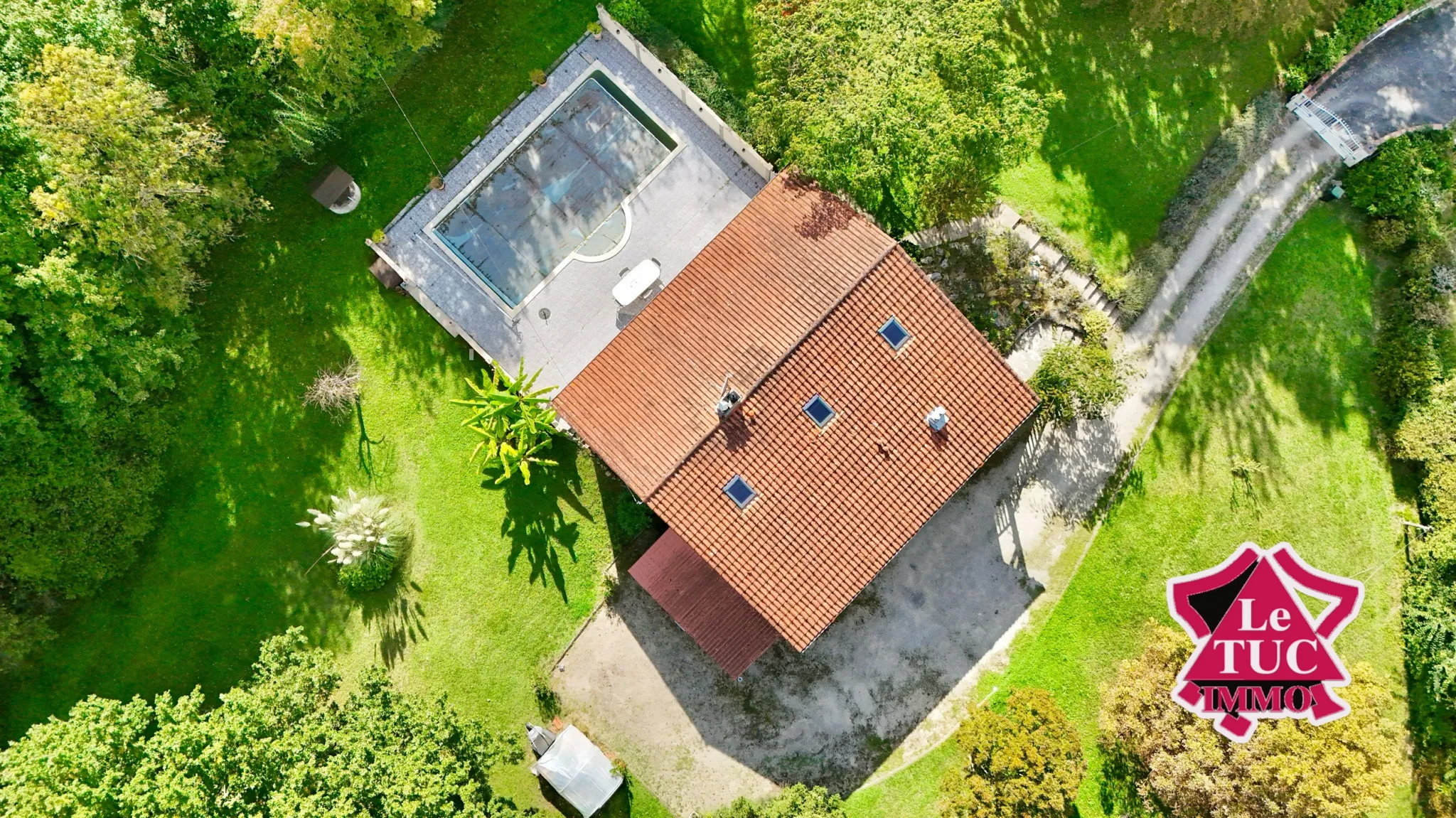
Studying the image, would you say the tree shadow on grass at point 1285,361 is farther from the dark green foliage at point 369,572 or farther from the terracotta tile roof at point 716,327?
the dark green foliage at point 369,572

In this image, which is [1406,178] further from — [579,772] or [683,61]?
[579,772]

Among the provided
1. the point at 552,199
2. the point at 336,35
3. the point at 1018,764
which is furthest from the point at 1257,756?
the point at 336,35

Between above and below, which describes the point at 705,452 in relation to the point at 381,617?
above

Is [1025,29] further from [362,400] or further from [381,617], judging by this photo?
[381,617]

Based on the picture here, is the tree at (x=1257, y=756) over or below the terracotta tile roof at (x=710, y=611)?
over

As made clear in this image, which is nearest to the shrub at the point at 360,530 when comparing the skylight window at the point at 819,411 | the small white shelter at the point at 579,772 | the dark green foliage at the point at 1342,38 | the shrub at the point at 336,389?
the shrub at the point at 336,389

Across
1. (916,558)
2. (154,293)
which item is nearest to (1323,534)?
(916,558)
